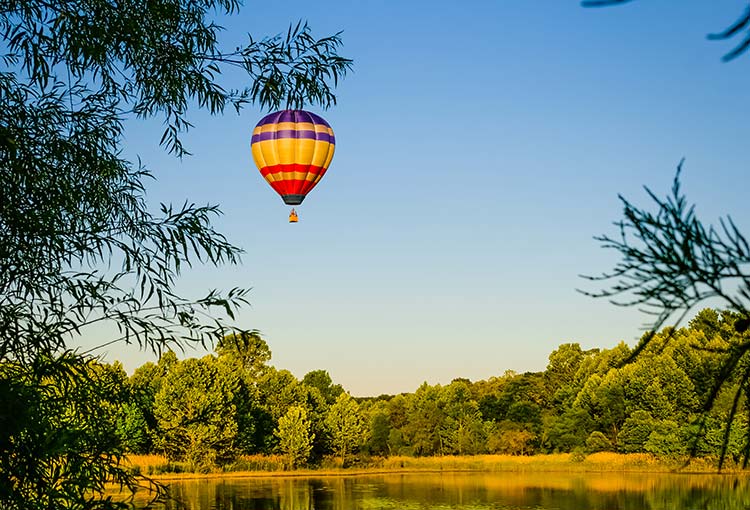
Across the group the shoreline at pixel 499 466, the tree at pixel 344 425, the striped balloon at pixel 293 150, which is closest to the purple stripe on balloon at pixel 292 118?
the striped balloon at pixel 293 150

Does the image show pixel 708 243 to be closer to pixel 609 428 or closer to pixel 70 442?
pixel 70 442

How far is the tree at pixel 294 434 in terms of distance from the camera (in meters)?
42.5

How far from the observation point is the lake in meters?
27.1

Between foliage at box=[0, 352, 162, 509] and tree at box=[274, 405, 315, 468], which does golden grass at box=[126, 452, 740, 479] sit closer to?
tree at box=[274, 405, 315, 468]

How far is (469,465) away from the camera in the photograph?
46.4 metres

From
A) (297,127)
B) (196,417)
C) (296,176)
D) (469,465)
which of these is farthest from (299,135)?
(469,465)

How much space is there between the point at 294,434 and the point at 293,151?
88.3 feet

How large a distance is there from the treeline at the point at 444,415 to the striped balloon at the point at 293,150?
2020cm

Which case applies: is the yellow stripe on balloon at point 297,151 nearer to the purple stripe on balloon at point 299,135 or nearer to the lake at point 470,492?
the purple stripe on balloon at point 299,135

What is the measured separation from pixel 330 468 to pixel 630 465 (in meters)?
14.3

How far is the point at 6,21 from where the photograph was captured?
23.4ft

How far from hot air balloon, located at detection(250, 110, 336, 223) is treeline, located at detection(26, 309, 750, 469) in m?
20.2

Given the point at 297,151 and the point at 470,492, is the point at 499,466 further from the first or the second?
the point at 297,151

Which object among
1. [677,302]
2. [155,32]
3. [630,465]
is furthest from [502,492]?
[677,302]
